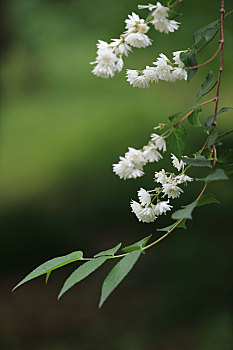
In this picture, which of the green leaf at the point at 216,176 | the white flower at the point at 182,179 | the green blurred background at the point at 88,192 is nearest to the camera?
the green leaf at the point at 216,176

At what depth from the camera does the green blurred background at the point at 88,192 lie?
89.0 inches

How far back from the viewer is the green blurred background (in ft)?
7.41

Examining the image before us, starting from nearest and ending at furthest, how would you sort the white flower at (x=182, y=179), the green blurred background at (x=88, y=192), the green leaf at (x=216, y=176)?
1. the green leaf at (x=216, y=176)
2. the white flower at (x=182, y=179)
3. the green blurred background at (x=88, y=192)

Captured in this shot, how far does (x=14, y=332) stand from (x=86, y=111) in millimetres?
1209

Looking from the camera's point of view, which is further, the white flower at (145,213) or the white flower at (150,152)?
the white flower at (145,213)

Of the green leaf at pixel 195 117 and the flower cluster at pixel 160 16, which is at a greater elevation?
the flower cluster at pixel 160 16

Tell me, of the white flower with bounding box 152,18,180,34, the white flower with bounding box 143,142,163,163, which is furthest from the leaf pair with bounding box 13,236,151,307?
the white flower with bounding box 152,18,180,34

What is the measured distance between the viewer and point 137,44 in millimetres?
456

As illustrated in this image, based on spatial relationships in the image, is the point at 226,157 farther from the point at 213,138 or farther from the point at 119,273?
the point at 119,273

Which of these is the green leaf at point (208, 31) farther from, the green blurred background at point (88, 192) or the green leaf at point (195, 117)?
the green blurred background at point (88, 192)

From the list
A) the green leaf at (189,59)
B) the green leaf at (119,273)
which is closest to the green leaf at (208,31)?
the green leaf at (189,59)

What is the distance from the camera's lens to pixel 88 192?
2.63 metres

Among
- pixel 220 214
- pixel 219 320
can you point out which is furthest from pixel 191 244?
pixel 219 320

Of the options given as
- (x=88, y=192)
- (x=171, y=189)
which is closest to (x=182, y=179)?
(x=171, y=189)
